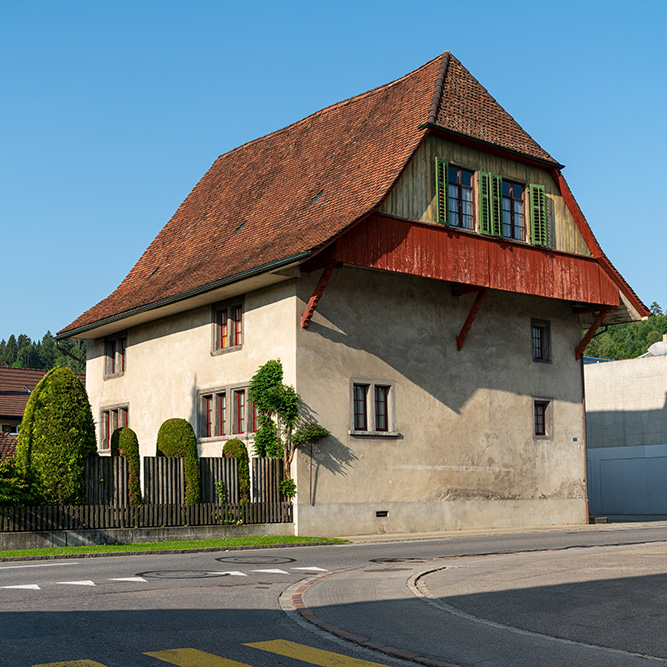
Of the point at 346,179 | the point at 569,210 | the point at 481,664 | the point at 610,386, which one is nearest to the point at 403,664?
the point at 481,664

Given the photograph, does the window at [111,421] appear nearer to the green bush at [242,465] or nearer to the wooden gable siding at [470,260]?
the green bush at [242,465]

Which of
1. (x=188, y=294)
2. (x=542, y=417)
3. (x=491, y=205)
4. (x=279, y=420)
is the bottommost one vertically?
(x=542, y=417)

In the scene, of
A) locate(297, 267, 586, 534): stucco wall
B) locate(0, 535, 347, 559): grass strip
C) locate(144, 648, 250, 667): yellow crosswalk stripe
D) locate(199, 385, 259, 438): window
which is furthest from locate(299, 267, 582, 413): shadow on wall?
locate(144, 648, 250, 667): yellow crosswalk stripe

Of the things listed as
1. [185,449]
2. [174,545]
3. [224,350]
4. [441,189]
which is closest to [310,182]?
[441,189]

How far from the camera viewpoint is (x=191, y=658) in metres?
7.36

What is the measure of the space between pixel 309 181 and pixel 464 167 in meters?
4.93

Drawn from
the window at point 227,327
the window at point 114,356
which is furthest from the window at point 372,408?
the window at point 114,356

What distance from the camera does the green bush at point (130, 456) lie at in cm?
2228

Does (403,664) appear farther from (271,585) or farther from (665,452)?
(665,452)

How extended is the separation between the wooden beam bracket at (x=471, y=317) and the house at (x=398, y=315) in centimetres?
7

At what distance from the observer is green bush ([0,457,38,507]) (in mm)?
20364

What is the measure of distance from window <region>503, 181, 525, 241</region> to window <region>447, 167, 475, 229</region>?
146 cm

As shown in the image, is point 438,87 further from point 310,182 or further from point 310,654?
point 310,654

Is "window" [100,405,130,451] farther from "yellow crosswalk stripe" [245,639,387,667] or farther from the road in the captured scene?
"yellow crosswalk stripe" [245,639,387,667]
